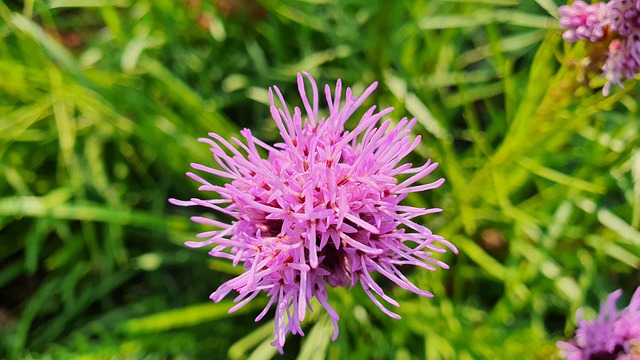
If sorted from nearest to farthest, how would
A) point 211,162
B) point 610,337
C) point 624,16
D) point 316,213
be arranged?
point 316,213 → point 624,16 → point 610,337 → point 211,162

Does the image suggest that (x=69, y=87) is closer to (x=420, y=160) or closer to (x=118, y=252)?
Result: (x=118, y=252)

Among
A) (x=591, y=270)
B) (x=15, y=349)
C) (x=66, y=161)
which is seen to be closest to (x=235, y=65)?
(x=66, y=161)

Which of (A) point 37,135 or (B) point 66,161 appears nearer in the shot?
(B) point 66,161

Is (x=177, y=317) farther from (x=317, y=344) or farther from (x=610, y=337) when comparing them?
(x=610, y=337)

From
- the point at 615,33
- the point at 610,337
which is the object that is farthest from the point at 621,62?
the point at 610,337

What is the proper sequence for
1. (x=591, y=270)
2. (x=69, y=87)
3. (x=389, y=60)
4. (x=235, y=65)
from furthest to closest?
(x=235, y=65) → (x=389, y=60) → (x=69, y=87) → (x=591, y=270)

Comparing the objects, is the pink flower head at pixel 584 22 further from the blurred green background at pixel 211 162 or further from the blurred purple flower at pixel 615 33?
the blurred green background at pixel 211 162

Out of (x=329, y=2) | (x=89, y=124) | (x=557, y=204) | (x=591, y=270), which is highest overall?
(x=89, y=124)

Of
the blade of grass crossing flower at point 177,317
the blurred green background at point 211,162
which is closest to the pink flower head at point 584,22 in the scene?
the blurred green background at point 211,162
